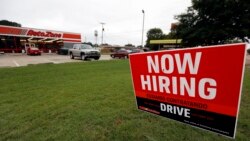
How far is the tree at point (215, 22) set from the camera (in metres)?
21.9

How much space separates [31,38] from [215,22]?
3111cm

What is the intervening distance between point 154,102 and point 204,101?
0.60m

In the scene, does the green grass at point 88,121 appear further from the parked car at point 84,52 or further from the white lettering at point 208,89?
the parked car at point 84,52

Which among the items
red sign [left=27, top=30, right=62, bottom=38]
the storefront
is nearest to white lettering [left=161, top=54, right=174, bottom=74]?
the storefront

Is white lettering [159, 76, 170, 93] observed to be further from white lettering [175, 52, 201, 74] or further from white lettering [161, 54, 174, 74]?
white lettering [175, 52, 201, 74]

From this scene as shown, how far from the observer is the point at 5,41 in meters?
36.8

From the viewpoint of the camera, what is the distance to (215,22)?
23.5 meters

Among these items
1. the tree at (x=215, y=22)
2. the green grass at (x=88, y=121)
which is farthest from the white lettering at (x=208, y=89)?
the tree at (x=215, y=22)

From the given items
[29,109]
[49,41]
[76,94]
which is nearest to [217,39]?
[76,94]

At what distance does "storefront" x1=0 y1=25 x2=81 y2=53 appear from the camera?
3481 centimetres

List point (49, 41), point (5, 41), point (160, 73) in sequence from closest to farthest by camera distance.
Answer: point (160, 73)
point (5, 41)
point (49, 41)

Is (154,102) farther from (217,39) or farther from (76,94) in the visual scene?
(217,39)

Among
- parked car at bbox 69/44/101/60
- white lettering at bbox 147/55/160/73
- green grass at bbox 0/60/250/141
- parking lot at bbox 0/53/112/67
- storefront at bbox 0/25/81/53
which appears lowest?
green grass at bbox 0/60/250/141

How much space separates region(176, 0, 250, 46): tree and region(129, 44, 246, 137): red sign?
2255 centimetres
